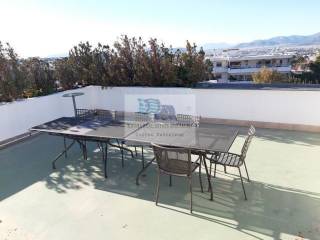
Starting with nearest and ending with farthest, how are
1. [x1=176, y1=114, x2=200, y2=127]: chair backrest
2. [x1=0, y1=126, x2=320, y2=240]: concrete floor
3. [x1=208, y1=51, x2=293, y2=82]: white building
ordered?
[x1=0, y1=126, x2=320, y2=240]: concrete floor → [x1=176, y1=114, x2=200, y2=127]: chair backrest → [x1=208, y1=51, x2=293, y2=82]: white building

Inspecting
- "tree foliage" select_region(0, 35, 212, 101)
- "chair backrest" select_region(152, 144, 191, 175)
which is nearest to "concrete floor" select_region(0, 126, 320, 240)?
"chair backrest" select_region(152, 144, 191, 175)

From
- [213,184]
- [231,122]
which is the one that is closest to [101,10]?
[231,122]

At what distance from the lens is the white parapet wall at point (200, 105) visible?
6398 mm

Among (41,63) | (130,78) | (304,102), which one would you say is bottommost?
(304,102)

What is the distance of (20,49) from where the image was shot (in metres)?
6.98

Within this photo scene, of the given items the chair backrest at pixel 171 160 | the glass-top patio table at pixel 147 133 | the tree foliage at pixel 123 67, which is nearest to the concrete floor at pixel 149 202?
the glass-top patio table at pixel 147 133

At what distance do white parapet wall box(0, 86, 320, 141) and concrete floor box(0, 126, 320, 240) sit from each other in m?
1.34

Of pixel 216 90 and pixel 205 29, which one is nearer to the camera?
pixel 216 90

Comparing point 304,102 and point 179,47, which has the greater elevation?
point 179,47

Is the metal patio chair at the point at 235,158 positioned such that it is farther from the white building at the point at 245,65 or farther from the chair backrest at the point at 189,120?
the white building at the point at 245,65

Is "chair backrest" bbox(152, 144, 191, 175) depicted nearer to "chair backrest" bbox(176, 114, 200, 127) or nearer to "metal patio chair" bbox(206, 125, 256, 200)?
"metal patio chair" bbox(206, 125, 256, 200)

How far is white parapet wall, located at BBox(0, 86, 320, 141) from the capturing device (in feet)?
21.0

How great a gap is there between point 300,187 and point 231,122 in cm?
336

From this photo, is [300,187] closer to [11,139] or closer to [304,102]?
[304,102]
